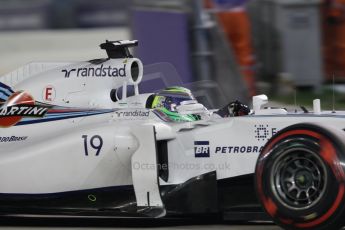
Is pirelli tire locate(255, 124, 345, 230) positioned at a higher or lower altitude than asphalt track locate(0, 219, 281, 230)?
higher

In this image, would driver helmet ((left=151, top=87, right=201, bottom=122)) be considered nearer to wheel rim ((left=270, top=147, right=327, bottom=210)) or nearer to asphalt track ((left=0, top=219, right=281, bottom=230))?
asphalt track ((left=0, top=219, right=281, bottom=230))

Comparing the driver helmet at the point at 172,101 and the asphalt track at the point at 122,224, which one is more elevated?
the driver helmet at the point at 172,101

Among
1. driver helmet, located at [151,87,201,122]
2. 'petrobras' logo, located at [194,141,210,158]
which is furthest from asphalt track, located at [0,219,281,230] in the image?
driver helmet, located at [151,87,201,122]

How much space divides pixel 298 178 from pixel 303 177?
0.04 metres

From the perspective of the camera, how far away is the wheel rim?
6.25m

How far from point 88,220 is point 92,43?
74.7 feet

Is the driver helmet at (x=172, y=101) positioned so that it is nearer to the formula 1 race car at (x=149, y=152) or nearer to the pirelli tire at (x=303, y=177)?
the formula 1 race car at (x=149, y=152)

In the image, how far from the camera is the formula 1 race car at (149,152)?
6320mm

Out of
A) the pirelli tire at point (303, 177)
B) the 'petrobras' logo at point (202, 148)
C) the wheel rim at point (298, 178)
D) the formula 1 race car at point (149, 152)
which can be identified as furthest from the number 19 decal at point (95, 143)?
the wheel rim at point (298, 178)

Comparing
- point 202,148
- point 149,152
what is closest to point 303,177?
point 202,148

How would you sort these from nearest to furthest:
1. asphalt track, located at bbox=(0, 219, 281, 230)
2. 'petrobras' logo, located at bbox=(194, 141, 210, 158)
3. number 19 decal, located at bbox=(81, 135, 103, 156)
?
'petrobras' logo, located at bbox=(194, 141, 210, 158)
asphalt track, located at bbox=(0, 219, 281, 230)
number 19 decal, located at bbox=(81, 135, 103, 156)

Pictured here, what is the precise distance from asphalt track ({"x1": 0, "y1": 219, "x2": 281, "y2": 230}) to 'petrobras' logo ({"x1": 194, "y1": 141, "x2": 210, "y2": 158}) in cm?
56

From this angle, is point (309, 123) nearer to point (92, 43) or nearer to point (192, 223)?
point (192, 223)

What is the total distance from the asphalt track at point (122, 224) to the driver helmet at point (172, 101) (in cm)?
81
